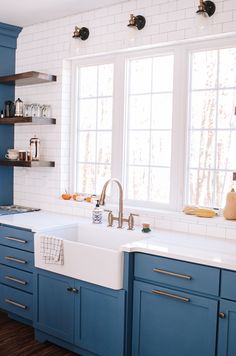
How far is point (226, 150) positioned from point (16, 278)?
207cm

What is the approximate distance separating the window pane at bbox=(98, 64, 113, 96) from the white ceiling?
55 centimetres

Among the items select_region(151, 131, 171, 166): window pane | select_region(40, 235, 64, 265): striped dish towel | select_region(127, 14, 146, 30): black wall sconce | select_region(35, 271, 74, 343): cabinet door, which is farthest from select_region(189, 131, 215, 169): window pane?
select_region(35, 271, 74, 343): cabinet door

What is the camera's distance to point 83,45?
420 cm

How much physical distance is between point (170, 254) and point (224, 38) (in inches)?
67.8

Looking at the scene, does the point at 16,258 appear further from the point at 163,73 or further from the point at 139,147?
the point at 163,73

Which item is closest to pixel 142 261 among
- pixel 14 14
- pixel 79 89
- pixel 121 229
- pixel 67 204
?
pixel 121 229

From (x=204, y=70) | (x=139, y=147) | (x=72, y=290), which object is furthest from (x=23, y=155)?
(x=204, y=70)

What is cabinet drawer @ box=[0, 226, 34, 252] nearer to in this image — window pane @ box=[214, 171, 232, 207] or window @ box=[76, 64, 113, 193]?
window @ box=[76, 64, 113, 193]

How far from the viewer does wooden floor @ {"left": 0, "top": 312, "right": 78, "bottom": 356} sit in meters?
3.37

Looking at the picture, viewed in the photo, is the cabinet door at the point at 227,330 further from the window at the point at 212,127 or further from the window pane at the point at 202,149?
the window pane at the point at 202,149

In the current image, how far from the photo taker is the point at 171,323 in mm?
2777

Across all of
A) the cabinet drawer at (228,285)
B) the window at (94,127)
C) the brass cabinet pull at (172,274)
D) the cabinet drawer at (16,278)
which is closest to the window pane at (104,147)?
the window at (94,127)

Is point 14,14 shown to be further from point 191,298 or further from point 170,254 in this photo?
point 191,298

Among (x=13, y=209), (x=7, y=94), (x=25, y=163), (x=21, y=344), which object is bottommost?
(x=21, y=344)
